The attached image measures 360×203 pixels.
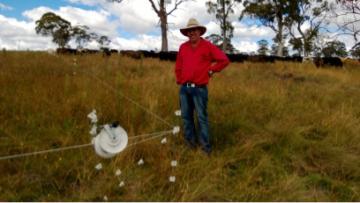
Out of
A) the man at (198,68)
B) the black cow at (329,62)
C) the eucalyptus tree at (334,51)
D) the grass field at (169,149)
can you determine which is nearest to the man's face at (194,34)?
the man at (198,68)

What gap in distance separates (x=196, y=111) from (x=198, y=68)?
0.53 meters

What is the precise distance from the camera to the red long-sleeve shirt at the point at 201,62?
15.0ft

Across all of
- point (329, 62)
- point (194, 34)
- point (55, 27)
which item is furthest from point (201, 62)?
point (55, 27)

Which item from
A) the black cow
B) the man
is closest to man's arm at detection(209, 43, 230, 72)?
the man

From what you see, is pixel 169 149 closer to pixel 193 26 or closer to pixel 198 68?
pixel 198 68

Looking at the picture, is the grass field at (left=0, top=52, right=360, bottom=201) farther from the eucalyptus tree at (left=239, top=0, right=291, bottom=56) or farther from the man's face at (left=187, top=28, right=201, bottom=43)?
the eucalyptus tree at (left=239, top=0, right=291, bottom=56)

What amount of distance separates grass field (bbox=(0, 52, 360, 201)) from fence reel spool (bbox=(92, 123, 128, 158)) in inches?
30.1

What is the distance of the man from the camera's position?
4.56m

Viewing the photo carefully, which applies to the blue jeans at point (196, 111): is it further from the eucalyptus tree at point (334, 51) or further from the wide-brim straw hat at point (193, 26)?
the eucalyptus tree at point (334, 51)

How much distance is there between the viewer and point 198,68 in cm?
456

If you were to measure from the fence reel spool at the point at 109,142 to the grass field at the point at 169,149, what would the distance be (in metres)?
0.76

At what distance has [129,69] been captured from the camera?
10742 millimetres

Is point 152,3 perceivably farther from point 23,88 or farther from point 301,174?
point 301,174

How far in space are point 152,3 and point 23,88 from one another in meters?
21.4
